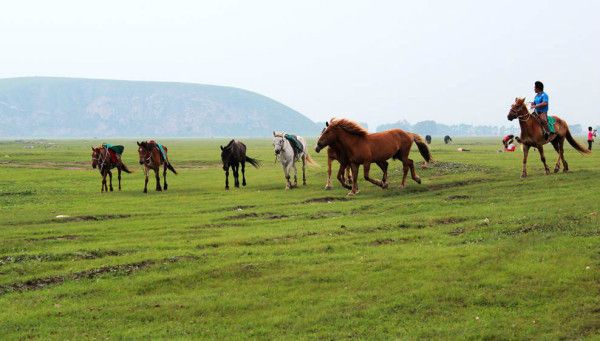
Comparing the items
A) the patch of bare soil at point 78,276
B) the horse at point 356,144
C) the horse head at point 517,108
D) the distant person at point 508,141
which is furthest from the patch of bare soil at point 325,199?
the distant person at point 508,141

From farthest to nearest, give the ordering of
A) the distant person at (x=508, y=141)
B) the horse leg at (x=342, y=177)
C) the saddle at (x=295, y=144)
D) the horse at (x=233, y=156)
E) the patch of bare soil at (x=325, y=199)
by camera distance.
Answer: the distant person at (x=508, y=141)
the horse at (x=233, y=156)
the saddle at (x=295, y=144)
the horse leg at (x=342, y=177)
the patch of bare soil at (x=325, y=199)

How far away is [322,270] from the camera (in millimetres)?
13055

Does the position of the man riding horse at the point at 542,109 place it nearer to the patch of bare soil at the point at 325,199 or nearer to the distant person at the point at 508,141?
the distant person at the point at 508,141

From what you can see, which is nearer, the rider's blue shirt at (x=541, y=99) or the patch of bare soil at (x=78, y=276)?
the patch of bare soil at (x=78, y=276)

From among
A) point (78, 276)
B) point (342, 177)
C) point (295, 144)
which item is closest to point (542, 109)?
point (342, 177)

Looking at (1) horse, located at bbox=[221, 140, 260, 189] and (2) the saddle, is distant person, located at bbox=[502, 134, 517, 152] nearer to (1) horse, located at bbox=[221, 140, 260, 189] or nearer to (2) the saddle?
(2) the saddle

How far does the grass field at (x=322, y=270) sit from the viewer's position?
10.4m

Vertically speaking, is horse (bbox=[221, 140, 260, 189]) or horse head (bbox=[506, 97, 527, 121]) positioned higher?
horse head (bbox=[506, 97, 527, 121])

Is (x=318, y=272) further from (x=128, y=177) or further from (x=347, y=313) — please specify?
(x=128, y=177)

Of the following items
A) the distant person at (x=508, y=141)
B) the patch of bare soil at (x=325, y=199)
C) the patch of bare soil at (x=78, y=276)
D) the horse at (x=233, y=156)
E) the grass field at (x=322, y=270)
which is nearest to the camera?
the grass field at (x=322, y=270)

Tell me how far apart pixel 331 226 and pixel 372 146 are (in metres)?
7.91

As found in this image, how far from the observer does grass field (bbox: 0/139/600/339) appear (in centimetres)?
1038

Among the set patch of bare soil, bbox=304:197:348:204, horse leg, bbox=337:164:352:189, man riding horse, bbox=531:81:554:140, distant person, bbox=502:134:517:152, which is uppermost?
man riding horse, bbox=531:81:554:140

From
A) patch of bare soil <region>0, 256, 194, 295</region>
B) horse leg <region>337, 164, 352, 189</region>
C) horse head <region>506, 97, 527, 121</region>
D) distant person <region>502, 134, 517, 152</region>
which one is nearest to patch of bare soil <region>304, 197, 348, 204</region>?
horse leg <region>337, 164, 352, 189</region>
